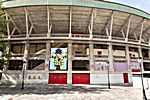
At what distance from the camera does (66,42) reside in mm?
26016

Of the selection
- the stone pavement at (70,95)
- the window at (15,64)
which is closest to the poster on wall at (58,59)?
the window at (15,64)

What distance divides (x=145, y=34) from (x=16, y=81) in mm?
32322

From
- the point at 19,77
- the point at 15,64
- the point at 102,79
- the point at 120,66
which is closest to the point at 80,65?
the point at 102,79

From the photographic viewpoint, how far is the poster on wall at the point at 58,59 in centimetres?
2521

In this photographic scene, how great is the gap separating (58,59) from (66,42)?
370 centimetres

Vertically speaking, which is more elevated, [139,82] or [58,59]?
[58,59]

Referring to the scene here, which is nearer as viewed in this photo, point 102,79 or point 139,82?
point 139,82

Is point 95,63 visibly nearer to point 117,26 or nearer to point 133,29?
point 117,26

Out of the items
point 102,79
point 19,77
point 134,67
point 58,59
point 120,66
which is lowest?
Answer: point 102,79

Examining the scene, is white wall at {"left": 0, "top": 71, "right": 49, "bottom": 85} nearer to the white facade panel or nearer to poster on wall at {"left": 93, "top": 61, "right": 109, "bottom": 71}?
the white facade panel

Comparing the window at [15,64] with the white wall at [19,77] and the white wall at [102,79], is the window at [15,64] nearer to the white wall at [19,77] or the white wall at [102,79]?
the white wall at [19,77]

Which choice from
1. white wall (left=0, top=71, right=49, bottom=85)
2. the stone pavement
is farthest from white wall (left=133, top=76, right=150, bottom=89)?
white wall (left=0, top=71, right=49, bottom=85)

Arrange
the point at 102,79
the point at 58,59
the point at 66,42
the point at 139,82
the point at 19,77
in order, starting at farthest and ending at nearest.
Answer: the point at 66,42
the point at 58,59
the point at 102,79
the point at 19,77
the point at 139,82

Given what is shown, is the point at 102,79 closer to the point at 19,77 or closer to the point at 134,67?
the point at 134,67
